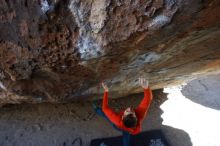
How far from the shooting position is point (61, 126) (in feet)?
10.1

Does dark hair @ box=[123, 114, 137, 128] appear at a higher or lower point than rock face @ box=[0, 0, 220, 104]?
lower

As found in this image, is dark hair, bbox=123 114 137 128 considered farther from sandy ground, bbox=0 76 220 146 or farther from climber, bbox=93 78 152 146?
sandy ground, bbox=0 76 220 146

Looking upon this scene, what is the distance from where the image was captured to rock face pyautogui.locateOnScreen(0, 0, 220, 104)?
147 cm

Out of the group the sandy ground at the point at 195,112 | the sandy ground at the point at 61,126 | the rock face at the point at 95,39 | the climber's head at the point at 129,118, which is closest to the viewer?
the rock face at the point at 95,39

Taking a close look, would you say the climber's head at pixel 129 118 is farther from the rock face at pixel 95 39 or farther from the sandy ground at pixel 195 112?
the sandy ground at pixel 195 112

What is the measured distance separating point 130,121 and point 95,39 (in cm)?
102

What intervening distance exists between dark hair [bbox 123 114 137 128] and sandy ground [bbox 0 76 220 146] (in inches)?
26.9

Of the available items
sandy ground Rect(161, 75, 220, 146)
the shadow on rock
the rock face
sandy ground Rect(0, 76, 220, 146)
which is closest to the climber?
the rock face

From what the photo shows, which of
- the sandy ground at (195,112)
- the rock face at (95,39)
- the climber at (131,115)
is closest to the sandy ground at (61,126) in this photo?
the sandy ground at (195,112)

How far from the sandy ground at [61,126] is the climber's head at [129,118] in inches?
27.1

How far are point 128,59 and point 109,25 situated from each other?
0.46 meters

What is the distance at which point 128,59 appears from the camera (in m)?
1.96

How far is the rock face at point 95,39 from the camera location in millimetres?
1473

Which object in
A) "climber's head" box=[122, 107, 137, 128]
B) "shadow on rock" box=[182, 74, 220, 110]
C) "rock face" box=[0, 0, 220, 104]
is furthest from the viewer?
"shadow on rock" box=[182, 74, 220, 110]
